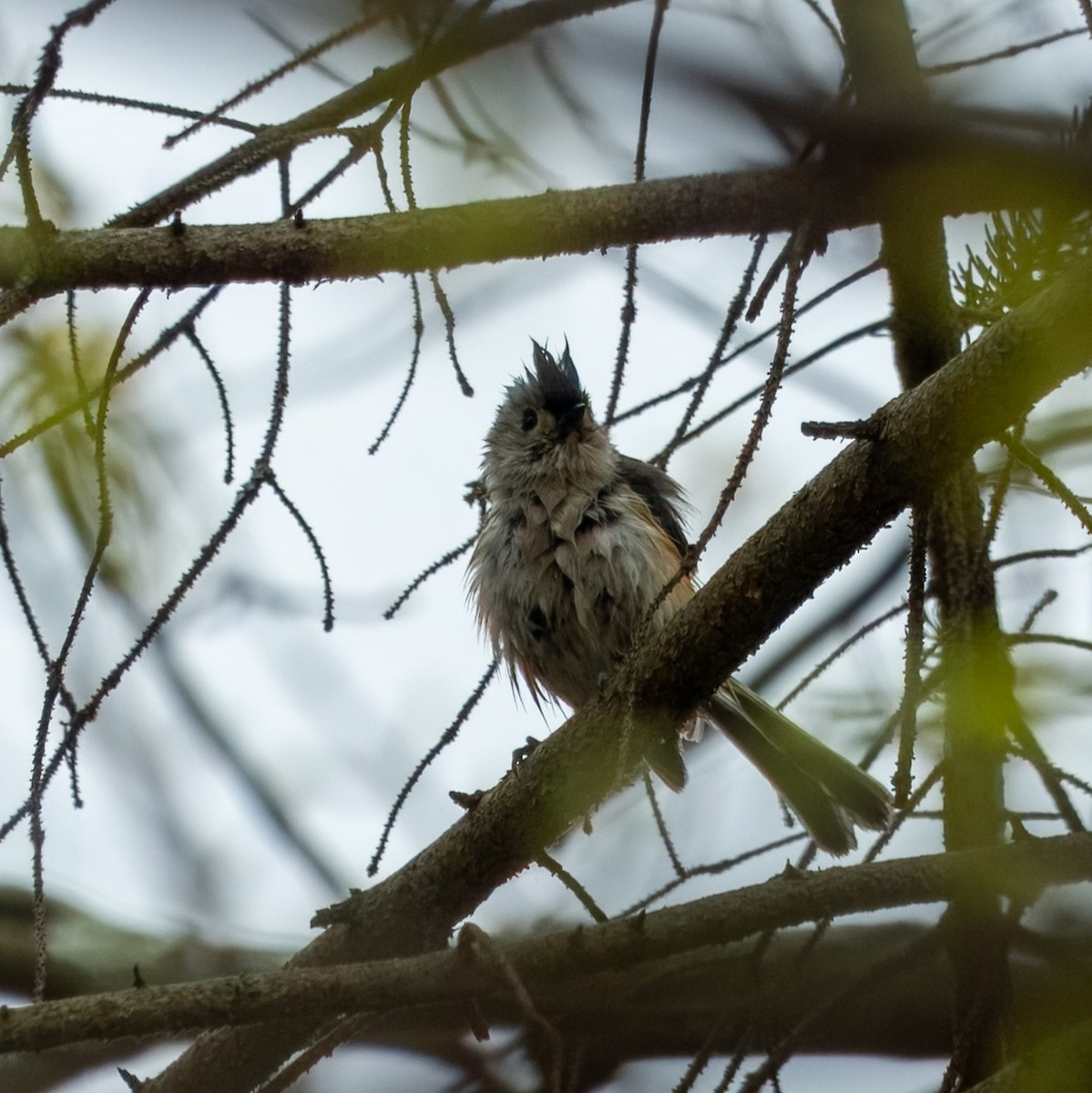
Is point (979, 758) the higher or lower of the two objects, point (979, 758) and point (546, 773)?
the higher

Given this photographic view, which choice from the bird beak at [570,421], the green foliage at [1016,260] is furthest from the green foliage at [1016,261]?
the bird beak at [570,421]

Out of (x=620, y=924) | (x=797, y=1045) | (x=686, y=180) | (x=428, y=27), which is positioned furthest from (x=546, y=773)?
(x=428, y=27)

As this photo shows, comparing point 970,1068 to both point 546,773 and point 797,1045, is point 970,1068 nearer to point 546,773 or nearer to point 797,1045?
point 797,1045

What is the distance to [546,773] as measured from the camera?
3307 mm

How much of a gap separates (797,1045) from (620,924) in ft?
1.65

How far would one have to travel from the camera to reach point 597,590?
465cm

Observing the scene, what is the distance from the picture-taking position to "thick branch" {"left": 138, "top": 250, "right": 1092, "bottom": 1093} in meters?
2.33

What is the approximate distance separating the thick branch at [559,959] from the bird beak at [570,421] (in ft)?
8.81

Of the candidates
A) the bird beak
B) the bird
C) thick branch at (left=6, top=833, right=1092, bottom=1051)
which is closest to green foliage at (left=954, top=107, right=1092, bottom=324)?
thick branch at (left=6, top=833, right=1092, bottom=1051)

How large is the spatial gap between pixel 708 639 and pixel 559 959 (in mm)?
739

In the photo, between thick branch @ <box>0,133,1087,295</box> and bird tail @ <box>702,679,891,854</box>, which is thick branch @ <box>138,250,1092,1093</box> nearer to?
thick branch @ <box>0,133,1087,295</box>

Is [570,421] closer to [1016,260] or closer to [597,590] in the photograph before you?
[597,590]

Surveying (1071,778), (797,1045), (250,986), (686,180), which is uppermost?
(686,180)

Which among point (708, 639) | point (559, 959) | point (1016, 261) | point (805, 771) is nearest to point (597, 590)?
point (805, 771)
